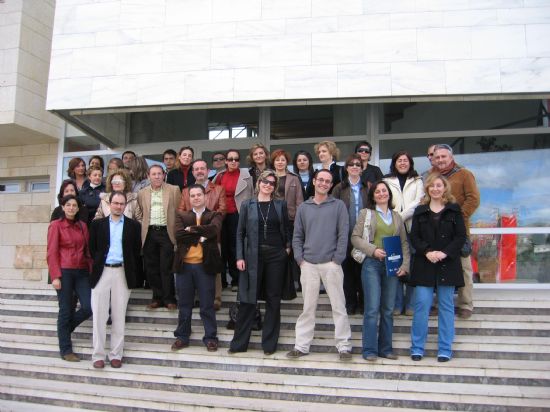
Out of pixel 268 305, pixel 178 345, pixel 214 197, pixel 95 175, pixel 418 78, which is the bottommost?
pixel 178 345

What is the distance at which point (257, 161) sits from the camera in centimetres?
612

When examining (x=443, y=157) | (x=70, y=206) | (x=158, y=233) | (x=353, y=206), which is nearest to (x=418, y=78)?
(x=443, y=157)

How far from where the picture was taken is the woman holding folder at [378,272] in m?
4.76

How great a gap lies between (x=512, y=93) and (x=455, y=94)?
2.53 feet

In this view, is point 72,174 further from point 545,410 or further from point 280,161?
point 545,410

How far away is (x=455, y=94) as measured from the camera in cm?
677

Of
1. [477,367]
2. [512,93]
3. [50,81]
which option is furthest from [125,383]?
[512,93]

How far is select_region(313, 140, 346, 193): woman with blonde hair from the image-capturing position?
5.76 metres

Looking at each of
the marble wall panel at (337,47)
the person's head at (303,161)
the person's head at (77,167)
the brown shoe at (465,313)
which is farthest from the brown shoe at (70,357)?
the marble wall panel at (337,47)

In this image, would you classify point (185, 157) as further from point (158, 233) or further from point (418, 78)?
point (418, 78)

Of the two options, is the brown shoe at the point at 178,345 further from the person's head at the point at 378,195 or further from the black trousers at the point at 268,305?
the person's head at the point at 378,195

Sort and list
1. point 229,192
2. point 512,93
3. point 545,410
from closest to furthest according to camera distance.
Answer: point 545,410, point 229,192, point 512,93

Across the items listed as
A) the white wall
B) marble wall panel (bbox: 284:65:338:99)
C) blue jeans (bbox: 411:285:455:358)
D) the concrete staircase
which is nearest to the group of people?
blue jeans (bbox: 411:285:455:358)

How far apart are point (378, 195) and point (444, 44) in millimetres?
3160
